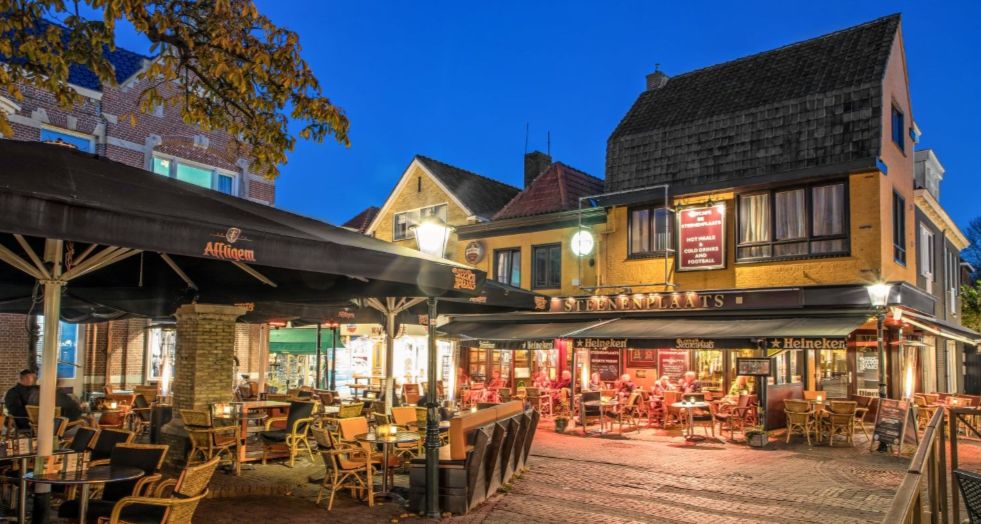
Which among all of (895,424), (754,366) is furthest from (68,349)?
(895,424)

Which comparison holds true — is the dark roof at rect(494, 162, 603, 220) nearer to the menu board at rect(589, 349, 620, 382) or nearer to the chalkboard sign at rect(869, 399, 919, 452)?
the menu board at rect(589, 349, 620, 382)

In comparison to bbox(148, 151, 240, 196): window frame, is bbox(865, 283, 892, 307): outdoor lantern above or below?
below

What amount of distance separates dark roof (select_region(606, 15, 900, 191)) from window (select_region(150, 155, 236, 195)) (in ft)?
39.9

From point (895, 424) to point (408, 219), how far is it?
59.2 ft

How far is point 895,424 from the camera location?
567 inches

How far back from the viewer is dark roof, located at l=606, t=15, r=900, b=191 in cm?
1820

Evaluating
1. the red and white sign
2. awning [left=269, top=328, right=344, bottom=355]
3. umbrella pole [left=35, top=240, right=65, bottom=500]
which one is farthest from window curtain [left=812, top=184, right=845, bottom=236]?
umbrella pole [left=35, top=240, right=65, bottom=500]

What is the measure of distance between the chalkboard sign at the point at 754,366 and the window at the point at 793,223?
3731mm

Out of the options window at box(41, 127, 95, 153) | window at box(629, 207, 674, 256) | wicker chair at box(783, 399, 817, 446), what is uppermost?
window at box(41, 127, 95, 153)

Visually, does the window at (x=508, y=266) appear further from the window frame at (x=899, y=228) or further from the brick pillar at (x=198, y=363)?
the brick pillar at (x=198, y=363)

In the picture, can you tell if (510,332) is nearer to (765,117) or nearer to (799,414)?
(799,414)

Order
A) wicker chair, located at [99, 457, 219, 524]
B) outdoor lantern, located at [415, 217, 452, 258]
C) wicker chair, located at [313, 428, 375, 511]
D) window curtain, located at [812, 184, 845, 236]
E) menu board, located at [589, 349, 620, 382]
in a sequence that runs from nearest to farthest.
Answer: wicker chair, located at [99, 457, 219, 524] < wicker chair, located at [313, 428, 375, 511] < outdoor lantern, located at [415, 217, 452, 258] < window curtain, located at [812, 184, 845, 236] < menu board, located at [589, 349, 620, 382]

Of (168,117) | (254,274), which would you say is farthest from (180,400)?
(168,117)

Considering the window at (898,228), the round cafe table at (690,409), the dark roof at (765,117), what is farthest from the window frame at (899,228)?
the round cafe table at (690,409)
